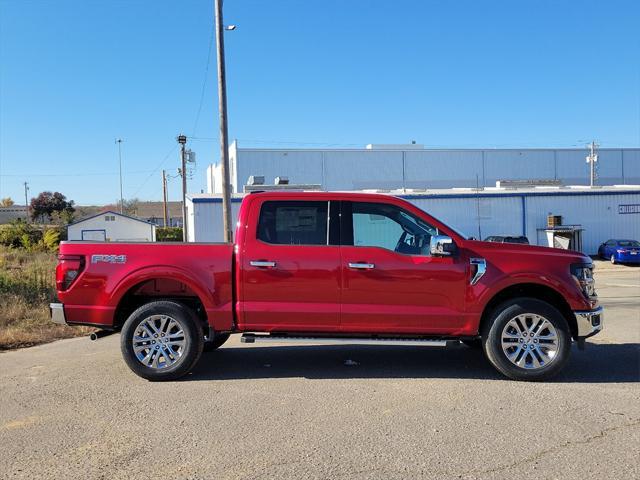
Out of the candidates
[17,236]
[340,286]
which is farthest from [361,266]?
[17,236]

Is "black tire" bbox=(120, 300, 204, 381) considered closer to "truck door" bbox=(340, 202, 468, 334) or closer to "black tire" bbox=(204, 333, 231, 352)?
"black tire" bbox=(204, 333, 231, 352)

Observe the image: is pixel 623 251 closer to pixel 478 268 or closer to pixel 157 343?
pixel 478 268

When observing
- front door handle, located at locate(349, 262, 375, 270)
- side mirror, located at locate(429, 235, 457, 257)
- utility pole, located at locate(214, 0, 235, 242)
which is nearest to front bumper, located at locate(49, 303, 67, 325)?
front door handle, located at locate(349, 262, 375, 270)

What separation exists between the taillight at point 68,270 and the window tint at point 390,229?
2.97m

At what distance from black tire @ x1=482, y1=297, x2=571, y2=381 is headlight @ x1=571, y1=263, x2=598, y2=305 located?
384 mm

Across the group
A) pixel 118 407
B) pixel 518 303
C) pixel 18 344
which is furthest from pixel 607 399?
pixel 18 344

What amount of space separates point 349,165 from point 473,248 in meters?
52.8

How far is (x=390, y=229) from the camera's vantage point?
600 cm

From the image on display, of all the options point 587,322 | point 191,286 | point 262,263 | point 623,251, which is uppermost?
point 262,263

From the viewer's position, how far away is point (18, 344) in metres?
8.05

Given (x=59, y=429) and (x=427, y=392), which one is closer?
(x=59, y=429)

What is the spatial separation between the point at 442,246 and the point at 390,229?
0.68m

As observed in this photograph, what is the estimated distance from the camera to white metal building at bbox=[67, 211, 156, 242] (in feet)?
133

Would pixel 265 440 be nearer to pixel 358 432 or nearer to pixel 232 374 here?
pixel 358 432
